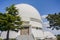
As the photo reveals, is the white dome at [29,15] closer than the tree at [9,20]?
No

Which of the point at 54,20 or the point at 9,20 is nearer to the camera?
the point at 9,20

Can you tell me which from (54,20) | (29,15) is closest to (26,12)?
(29,15)

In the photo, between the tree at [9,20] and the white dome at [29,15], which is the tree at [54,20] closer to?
the white dome at [29,15]

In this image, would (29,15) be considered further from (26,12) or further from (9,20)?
(9,20)

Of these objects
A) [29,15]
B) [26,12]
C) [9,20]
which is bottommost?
[9,20]

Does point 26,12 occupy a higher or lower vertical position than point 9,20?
higher

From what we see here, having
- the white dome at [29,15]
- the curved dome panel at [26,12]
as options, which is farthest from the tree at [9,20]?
the curved dome panel at [26,12]

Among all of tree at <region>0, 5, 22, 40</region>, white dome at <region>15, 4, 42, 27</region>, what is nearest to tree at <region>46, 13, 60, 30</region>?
white dome at <region>15, 4, 42, 27</region>

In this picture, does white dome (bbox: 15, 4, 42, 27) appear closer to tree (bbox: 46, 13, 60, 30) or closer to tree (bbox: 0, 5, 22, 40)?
tree (bbox: 46, 13, 60, 30)

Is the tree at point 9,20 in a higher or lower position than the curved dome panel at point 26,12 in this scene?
lower

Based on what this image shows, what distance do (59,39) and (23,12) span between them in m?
12.9

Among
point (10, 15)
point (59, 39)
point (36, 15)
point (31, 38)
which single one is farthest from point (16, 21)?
point (36, 15)

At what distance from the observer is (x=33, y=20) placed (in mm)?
48656

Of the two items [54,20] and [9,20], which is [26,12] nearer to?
[54,20]
